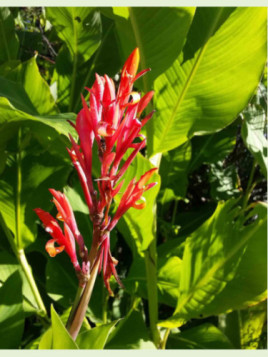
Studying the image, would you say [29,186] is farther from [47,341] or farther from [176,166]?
[47,341]

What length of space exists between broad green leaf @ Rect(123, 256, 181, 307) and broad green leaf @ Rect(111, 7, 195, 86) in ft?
1.71

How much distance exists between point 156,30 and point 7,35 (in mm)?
758

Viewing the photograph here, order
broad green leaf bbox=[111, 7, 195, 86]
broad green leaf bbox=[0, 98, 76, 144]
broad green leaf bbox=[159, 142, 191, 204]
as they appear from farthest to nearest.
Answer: broad green leaf bbox=[159, 142, 191, 204] → broad green leaf bbox=[111, 7, 195, 86] → broad green leaf bbox=[0, 98, 76, 144]

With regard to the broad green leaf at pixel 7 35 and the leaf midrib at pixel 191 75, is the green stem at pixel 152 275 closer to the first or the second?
the leaf midrib at pixel 191 75

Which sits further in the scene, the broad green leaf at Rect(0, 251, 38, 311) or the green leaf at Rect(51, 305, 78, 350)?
the broad green leaf at Rect(0, 251, 38, 311)

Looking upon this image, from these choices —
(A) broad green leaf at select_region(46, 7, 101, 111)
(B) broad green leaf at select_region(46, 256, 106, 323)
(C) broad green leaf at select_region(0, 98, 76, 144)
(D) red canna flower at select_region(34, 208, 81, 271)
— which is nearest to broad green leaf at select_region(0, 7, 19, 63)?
(A) broad green leaf at select_region(46, 7, 101, 111)

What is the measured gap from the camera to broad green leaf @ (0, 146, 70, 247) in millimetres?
1251

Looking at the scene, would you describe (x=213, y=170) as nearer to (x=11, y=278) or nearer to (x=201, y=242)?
(x=201, y=242)

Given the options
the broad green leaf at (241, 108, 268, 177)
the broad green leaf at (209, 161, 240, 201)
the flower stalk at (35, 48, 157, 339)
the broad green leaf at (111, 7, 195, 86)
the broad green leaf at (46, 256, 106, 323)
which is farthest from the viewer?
the broad green leaf at (209, 161, 240, 201)

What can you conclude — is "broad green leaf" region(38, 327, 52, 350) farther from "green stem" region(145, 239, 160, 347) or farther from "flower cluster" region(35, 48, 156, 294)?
"green stem" region(145, 239, 160, 347)

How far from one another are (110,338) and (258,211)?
50cm

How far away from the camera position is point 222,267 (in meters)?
1.10

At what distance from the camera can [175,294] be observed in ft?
4.08

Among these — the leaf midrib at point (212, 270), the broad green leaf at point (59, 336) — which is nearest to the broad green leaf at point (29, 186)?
the leaf midrib at point (212, 270)
